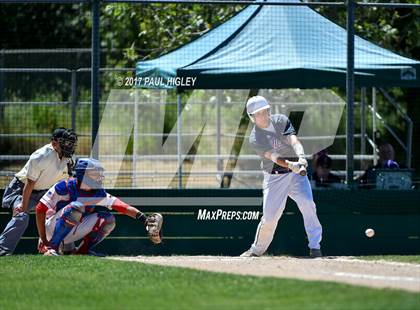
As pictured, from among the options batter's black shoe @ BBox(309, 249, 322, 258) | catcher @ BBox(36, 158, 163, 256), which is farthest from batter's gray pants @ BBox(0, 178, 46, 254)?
batter's black shoe @ BBox(309, 249, 322, 258)

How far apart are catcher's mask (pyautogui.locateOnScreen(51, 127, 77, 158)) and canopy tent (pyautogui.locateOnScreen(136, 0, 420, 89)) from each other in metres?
1.93

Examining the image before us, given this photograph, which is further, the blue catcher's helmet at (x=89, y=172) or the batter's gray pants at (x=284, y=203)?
the batter's gray pants at (x=284, y=203)

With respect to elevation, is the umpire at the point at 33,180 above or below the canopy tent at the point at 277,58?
below

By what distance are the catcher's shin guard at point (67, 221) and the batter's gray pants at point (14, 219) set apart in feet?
1.48

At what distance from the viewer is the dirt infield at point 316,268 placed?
951 cm

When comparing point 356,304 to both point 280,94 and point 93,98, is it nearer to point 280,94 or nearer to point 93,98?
point 93,98

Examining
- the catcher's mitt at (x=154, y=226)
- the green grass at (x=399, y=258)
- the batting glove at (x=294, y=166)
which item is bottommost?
the green grass at (x=399, y=258)

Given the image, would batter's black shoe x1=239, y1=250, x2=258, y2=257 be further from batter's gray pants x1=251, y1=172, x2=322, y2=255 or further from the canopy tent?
the canopy tent

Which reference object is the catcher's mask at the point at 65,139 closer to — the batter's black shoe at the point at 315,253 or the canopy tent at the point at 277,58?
the canopy tent at the point at 277,58

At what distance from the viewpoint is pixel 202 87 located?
13.4 metres

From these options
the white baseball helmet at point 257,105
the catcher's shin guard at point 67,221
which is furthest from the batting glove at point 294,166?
the catcher's shin guard at point 67,221

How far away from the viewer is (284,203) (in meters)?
12.1

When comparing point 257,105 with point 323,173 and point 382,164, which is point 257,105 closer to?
point 323,173

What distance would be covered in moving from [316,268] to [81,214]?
2987 millimetres
